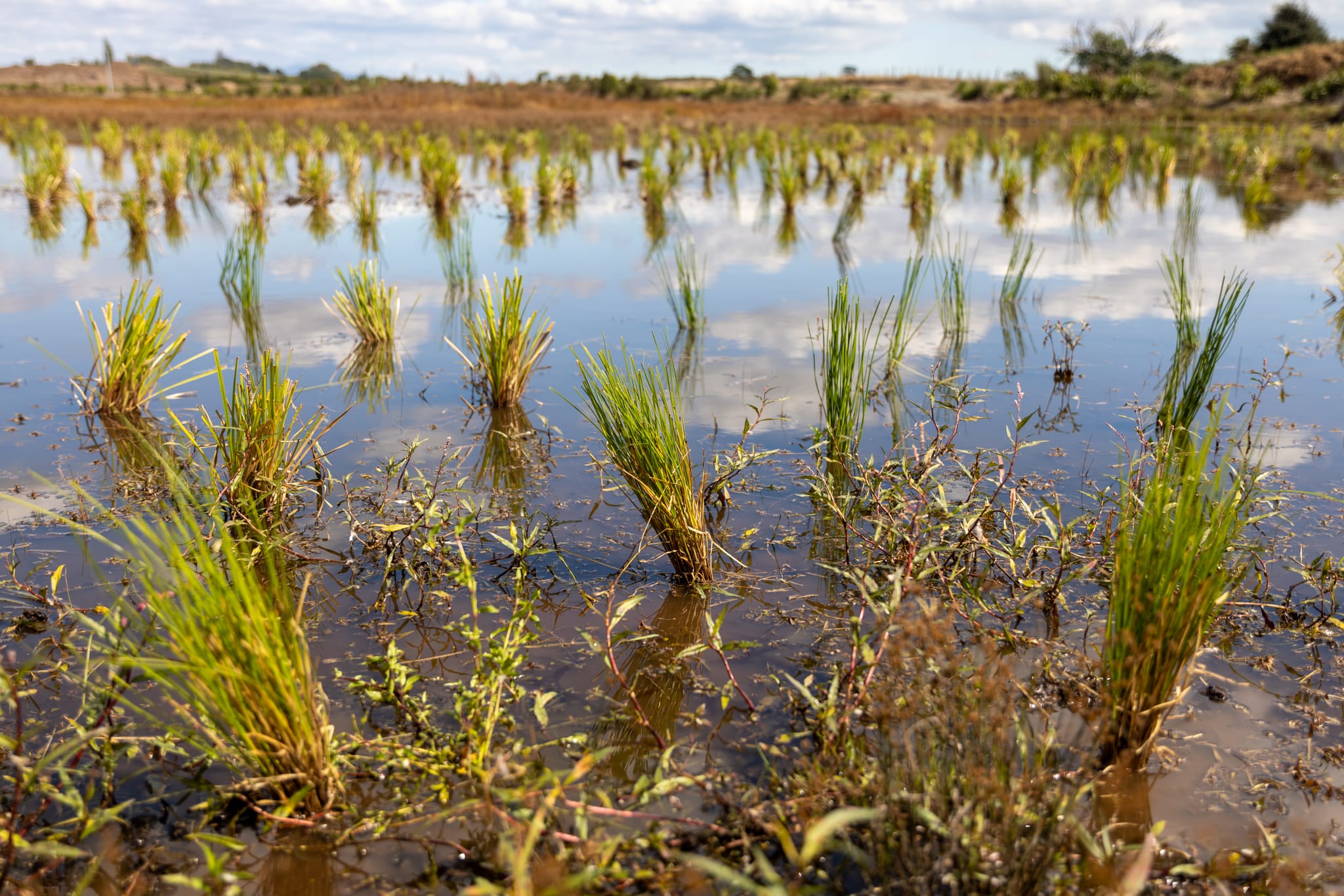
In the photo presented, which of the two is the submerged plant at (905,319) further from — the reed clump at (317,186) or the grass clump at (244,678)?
the reed clump at (317,186)

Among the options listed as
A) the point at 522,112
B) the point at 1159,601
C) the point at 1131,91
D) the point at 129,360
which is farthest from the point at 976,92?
the point at 1159,601

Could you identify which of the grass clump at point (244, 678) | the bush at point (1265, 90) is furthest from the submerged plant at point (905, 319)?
the bush at point (1265, 90)

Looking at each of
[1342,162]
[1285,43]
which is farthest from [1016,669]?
[1285,43]

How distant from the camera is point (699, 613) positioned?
2.56 m

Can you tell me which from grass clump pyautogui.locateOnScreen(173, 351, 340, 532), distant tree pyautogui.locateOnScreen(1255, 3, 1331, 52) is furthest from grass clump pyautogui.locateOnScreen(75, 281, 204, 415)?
distant tree pyautogui.locateOnScreen(1255, 3, 1331, 52)

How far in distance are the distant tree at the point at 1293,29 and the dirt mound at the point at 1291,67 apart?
4175 mm

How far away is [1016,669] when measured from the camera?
2.23 meters

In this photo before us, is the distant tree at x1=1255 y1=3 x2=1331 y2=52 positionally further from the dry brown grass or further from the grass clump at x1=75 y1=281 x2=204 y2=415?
the grass clump at x1=75 y1=281 x2=204 y2=415

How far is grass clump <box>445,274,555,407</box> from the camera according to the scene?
403 cm

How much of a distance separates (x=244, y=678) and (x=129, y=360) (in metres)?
3.04

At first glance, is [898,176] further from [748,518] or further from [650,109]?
[650,109]

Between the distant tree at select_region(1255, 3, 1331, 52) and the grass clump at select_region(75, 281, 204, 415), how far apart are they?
44.4 m

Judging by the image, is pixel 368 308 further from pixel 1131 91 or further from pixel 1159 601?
pixel 1131 91

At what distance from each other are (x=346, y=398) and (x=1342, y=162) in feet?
55.7
